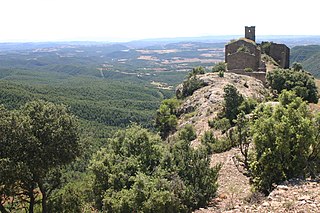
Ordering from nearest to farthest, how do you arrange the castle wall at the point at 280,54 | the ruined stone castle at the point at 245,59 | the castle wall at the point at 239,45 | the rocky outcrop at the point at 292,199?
the rocky outcrop at the point at 292,199, the ruined stone castle at the point at 245,59, the castle wall at the point at 239,45, the castle wall at the point at 280,54

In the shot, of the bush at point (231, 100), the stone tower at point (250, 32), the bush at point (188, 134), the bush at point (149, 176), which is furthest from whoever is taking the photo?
the stone tower at point (250, 32)

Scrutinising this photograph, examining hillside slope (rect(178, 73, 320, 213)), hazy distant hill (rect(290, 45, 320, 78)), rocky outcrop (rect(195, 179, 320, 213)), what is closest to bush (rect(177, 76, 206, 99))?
hillside slope (rect(178, 73, 320, 213))

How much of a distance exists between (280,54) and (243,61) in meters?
14.3

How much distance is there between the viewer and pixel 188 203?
14648mm

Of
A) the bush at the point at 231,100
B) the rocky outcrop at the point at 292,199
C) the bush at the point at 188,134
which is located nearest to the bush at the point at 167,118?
the bush at the point at 188,134

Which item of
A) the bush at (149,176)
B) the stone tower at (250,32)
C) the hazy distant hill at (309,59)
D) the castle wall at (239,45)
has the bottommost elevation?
the hazy distant hill at (309,59)

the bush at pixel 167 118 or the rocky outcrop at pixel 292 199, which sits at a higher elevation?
the rocky outcrop at pixel 292 199

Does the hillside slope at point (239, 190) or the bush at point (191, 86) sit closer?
the hillside slope at point (239, 190)

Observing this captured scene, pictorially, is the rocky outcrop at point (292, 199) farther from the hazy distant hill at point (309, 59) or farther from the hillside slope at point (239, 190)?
the hazy distant hill at point (309, 59)

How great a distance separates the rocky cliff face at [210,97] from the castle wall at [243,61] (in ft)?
14.5

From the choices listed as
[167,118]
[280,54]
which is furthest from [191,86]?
[280,54]

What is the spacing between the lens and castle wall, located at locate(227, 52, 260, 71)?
48.1 metres

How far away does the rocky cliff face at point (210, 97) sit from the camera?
3334cm

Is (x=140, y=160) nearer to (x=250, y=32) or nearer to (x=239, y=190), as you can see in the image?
(x=239, y=190)
